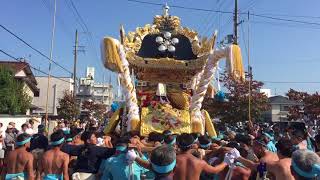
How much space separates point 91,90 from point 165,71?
70.9 metres

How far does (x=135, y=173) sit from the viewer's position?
5.49m

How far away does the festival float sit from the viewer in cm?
1162

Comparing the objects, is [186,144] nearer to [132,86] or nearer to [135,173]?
[135,173]

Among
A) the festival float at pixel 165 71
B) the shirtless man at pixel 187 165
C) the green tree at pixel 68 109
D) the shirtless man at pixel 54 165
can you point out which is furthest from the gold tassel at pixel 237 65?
the green tree at pixel 68 109

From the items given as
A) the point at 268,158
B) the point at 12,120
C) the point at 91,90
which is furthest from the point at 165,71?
the point at 91,90

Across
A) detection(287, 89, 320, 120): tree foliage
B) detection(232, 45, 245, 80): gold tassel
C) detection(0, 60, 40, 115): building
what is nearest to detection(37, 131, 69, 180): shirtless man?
detection(232, 45, 245, 80): gold tassel

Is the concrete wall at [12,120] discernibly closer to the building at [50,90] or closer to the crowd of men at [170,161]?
the crowd of men at [170,161]

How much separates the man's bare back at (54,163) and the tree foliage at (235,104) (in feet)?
59.2

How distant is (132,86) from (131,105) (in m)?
0.58

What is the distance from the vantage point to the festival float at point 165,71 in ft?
38.1

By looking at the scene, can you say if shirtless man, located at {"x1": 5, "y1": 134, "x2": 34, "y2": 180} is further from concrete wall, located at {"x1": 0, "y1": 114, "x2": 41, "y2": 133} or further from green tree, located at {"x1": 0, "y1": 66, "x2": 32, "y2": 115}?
green tree, located at {"x1": 0, "y1": 66, "x2": 32, "y2": 115}

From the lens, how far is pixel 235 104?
24297mm

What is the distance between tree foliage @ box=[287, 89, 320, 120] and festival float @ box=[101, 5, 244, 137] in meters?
11.6

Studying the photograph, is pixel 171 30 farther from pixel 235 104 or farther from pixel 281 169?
pixel 235 104
